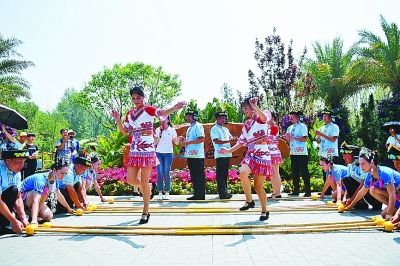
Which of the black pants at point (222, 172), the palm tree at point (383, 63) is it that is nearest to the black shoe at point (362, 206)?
the black pants at point (222, 172)

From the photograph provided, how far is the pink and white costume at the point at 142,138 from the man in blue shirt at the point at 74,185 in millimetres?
1334

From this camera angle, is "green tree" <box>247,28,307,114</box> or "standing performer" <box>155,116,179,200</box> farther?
"green tree" <box>247,28,307,114</box>

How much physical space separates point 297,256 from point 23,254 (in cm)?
289

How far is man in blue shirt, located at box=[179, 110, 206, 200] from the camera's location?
819cm

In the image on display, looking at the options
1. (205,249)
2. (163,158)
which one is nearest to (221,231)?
(205,249)

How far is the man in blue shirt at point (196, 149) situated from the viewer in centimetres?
819

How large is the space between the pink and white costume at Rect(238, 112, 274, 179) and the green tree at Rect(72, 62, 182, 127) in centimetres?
2662

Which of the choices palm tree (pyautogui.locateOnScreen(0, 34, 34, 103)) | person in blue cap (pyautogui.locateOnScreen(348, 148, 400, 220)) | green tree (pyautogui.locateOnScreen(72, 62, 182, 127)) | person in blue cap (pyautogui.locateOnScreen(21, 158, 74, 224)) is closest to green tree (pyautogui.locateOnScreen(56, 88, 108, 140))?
green tree (pyautogui.locateOnScreen(72, 62, 182, 127))

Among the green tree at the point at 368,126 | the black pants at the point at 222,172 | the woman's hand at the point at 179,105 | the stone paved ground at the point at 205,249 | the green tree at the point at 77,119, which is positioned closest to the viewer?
the stone paved ground at the point at 205,249

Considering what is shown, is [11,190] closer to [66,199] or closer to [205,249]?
[66,199]

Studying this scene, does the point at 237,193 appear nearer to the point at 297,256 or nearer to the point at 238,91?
the point at 297,256

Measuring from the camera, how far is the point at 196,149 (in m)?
8.27

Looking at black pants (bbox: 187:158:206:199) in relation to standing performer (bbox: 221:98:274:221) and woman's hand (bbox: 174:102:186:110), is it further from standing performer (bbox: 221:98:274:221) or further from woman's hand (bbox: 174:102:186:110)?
woman's hand (bbox: 174:102:186:110)

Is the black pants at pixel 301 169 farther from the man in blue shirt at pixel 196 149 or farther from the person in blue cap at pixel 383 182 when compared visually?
the person in blue cap at pixel 383 182
